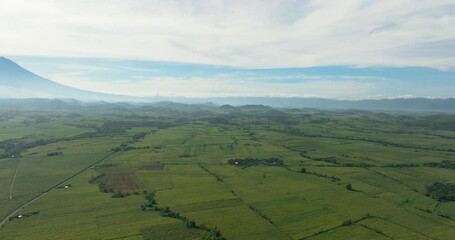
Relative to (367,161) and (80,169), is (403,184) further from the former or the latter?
(80,169)

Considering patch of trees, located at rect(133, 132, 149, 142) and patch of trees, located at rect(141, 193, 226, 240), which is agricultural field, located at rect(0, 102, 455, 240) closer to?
patch of trees, located at rect(141, 193, 226, 240)

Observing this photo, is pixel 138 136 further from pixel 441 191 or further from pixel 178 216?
pixel 441 191

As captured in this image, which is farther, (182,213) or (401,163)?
(401,163)

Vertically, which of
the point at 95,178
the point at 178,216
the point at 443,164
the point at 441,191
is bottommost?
the point at 178,216

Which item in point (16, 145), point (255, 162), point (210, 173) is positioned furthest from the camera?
point (16, 145)

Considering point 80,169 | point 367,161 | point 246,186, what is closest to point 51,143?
point 80,169

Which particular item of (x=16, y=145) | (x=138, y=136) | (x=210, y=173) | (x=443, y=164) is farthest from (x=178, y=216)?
(x=138, y=136)

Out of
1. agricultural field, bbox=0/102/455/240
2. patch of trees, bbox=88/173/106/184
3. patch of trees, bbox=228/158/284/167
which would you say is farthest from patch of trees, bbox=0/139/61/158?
patch of trees, bbox=228/158/284/167
